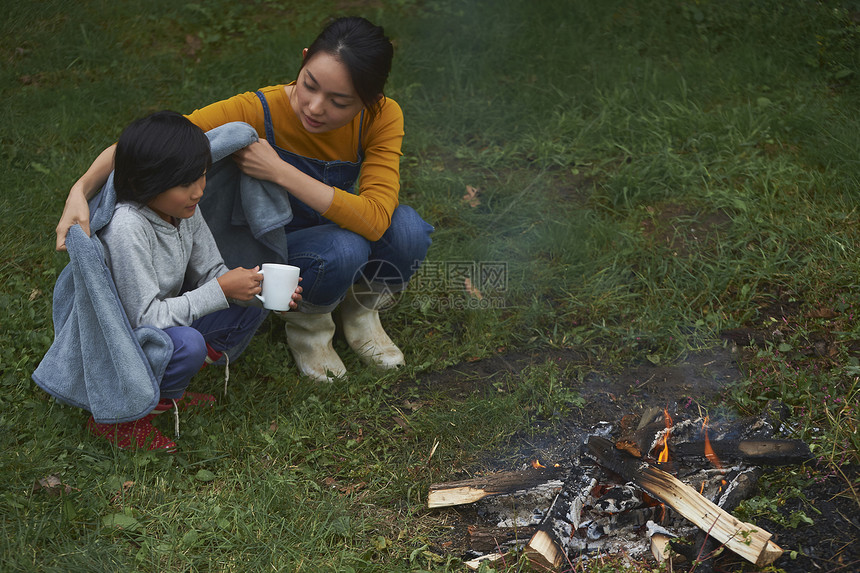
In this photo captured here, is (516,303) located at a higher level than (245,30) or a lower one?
lower

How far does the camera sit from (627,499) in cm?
262

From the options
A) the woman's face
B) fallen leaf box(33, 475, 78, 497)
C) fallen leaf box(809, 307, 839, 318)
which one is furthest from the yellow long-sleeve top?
fallen leaf box(809, 307, 839, 318)

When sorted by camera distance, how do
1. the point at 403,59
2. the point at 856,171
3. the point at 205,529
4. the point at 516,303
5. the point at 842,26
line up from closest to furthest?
the point at 205,529, the point at 516,303, the point at 856,171, the point at 842,26, the point at 403,59

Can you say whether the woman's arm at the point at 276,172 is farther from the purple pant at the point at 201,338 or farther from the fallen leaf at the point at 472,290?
the fallen leaf at the point at 472,290

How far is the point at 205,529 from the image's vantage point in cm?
258

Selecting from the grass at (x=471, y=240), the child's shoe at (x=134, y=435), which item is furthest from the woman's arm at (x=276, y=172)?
the child's shoe at (x=134, y=435)

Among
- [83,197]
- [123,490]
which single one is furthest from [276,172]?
[123,490]

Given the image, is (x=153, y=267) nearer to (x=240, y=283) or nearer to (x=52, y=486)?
(x=240, y=283)

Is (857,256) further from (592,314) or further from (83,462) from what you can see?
(83,462)

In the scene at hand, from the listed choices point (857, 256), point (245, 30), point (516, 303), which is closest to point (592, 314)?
point (516, 303)

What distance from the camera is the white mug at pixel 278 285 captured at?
9.01 ft

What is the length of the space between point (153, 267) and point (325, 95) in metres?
0.92

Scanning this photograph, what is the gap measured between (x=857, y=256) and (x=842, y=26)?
2397 millimetres

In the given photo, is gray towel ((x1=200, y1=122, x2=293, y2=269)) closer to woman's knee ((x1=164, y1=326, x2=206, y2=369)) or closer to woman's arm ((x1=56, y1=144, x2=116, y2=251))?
woman's arm ((x1=56, y1=144, x2=116, y2=251))
